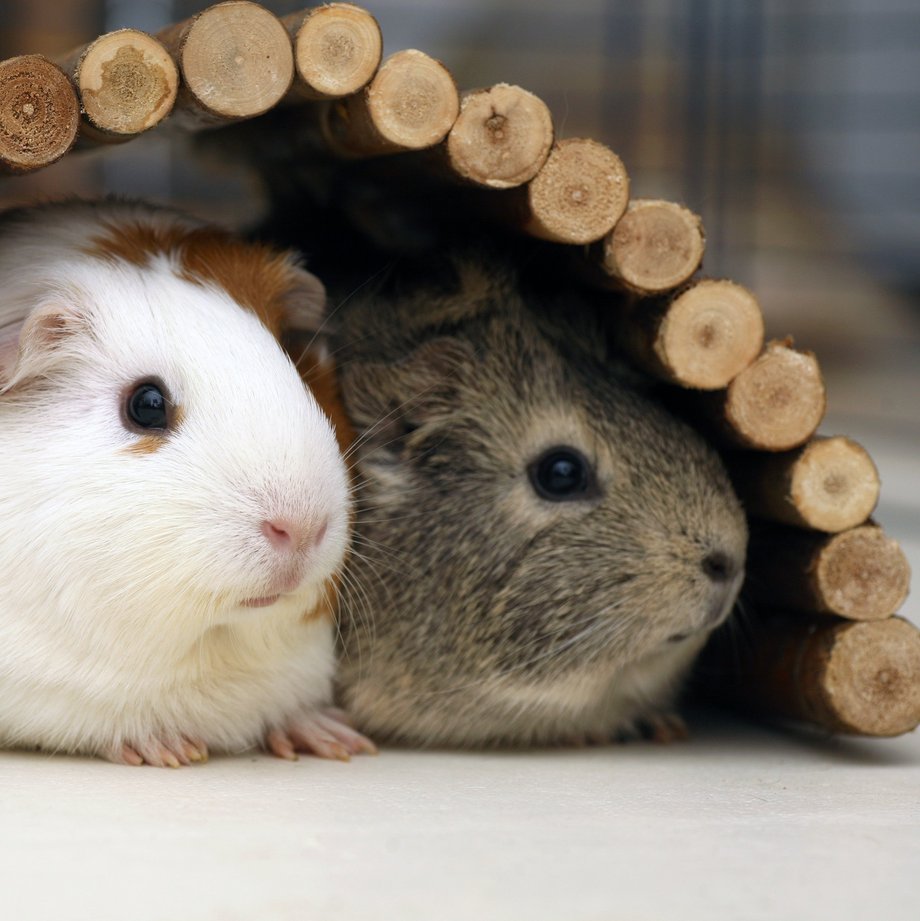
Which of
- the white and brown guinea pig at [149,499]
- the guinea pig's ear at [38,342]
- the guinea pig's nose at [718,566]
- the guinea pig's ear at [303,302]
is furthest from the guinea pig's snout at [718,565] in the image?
the guinea pig's ear at [38,342]

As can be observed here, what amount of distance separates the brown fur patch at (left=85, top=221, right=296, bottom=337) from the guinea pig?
0.82 ft

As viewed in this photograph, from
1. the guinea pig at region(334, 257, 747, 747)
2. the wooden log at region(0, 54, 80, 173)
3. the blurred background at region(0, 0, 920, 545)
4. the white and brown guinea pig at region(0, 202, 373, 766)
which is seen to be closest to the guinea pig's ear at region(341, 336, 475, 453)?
the guinea pig at region(334, 257, 747, 747)

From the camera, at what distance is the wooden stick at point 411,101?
4.94 feet

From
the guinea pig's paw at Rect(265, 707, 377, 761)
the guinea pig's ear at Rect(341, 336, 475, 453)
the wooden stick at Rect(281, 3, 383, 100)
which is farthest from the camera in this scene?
the guinea pig's ear at Rect(341, 336, 475, 453)

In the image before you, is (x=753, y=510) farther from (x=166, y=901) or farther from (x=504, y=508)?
(x=166, y=901)

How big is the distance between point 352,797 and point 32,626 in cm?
44

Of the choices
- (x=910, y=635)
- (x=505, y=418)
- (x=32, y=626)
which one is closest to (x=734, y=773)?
(x=910, y=635)

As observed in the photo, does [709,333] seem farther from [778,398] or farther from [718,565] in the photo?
[718,565]

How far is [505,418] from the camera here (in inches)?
71.7

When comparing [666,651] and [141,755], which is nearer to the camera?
[141,755]

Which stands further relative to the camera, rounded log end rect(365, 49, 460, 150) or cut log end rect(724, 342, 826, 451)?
cut log end rect(724, 342, 826, 451)

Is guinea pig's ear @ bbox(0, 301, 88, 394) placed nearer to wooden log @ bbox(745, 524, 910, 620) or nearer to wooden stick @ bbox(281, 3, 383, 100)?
wooden stick @ bbox(281, 3, 383, 100)

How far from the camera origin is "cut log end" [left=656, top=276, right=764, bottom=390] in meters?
1.64

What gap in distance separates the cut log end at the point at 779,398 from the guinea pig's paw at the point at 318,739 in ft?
2.34
